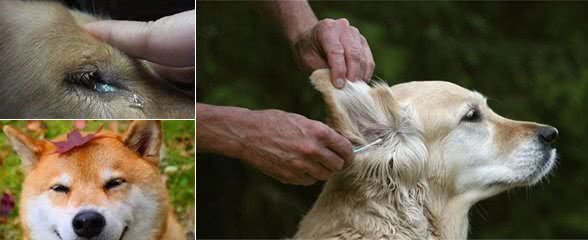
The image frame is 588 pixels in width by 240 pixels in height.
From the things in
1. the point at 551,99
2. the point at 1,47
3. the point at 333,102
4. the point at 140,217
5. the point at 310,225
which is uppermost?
the point at 1,47

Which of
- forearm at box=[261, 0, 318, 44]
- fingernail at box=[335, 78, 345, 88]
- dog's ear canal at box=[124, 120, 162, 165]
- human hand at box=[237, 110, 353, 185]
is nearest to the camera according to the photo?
dog's ear canal at box=[124, 120, 162, 165]

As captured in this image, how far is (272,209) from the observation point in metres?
6.53

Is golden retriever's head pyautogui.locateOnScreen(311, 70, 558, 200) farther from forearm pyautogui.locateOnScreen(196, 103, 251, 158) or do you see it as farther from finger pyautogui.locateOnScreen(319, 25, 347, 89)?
forearm pyautogui.locateOnScreen(196, 103, 251, 158)

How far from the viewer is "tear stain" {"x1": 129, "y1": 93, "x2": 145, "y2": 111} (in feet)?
6.43

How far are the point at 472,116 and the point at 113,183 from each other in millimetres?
1536

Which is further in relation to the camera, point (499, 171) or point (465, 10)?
point (465, 10)

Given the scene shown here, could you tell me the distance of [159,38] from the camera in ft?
6.26

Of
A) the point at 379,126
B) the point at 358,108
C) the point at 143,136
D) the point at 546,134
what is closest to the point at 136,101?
the point at 143,136

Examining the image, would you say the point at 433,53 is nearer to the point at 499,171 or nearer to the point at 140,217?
the point at 499,171

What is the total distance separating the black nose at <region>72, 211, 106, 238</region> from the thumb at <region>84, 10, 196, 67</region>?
37 centimetres

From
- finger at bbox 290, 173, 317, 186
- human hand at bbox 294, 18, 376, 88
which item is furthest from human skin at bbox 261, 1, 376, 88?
finger at bbox 290, 173, 317, 186

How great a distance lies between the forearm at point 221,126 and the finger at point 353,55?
0.37 m

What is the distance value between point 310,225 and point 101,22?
1199mm

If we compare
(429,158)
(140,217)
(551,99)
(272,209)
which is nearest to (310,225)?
(429,158)
